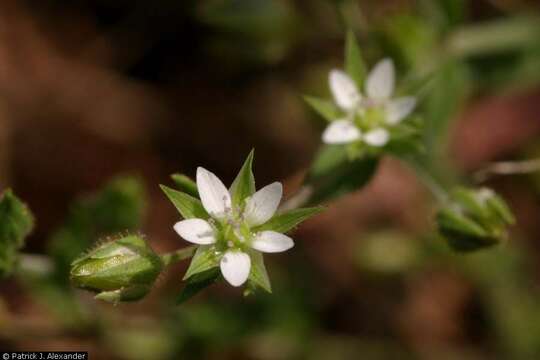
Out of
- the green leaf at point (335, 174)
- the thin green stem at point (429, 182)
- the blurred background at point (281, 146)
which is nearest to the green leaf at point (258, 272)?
the green leaf at point (335, 174)

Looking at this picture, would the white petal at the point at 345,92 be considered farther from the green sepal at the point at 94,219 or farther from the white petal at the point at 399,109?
the green sepal at the point at 94,219

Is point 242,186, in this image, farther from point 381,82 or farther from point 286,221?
point 381,82

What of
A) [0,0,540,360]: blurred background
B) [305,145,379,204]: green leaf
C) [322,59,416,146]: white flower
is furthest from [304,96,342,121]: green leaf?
[0,0,540,360]: blurred background

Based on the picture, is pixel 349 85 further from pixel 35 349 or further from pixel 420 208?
pixel 35 349

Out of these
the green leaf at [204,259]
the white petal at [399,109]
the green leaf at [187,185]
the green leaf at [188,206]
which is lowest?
the green leaf at [204,259]

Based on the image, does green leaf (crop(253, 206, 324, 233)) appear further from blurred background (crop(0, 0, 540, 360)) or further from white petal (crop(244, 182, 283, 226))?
blurred background (crop(0, 0, 540, 360))

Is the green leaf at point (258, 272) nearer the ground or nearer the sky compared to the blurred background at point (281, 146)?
nearer the ground
